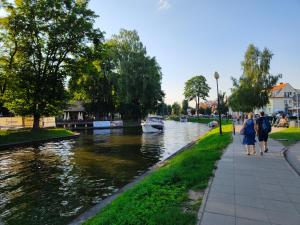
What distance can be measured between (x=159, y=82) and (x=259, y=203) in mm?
58914

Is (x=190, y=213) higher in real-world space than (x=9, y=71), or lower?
lower

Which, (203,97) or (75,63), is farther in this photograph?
(203,97)

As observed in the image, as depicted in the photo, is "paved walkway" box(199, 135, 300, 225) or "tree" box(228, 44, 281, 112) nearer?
"paved walkway" box(199, 135, 300, 225)

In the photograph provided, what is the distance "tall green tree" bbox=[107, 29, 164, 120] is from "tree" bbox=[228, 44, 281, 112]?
58.2 feet

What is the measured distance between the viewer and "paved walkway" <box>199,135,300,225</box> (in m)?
5.63

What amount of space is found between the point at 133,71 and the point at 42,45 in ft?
91.0

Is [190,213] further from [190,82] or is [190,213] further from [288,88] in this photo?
[190,82]

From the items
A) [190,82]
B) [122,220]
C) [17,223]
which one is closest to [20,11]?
[17,223]

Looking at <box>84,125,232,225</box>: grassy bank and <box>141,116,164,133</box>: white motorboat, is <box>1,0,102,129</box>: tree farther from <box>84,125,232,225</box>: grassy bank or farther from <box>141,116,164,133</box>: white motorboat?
<box>84,125,232,225</box>: grassy bank

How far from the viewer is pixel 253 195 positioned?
7188mm

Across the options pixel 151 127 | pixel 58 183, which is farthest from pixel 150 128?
pixel 58 183

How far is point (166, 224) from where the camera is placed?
5.38 m

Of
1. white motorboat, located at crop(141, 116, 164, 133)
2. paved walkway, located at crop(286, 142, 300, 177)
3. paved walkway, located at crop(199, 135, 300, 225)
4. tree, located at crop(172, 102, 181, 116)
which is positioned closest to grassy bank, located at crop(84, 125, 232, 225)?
paved walkway, located at crop(199, 135, 300, 225)

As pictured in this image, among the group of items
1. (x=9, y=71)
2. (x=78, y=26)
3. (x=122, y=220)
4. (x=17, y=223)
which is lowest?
(x=17, y=223)
